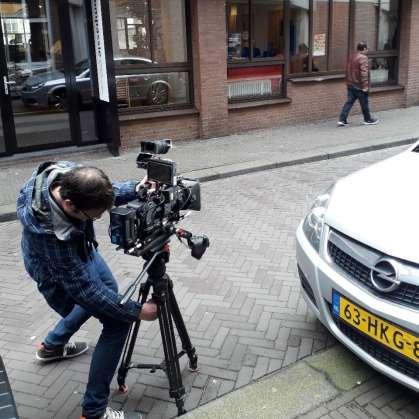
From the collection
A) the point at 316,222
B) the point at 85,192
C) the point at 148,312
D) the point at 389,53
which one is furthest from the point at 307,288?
the point at 389,53

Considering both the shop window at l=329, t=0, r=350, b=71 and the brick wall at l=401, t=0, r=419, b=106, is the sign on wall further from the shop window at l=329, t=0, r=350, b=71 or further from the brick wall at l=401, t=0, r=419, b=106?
the brick wall at l=401, t=0, r=419, b=106

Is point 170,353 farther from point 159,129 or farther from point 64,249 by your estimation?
point 159,129

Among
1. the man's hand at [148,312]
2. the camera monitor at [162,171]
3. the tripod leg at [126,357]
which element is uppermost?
the camera monitor at [162,171]

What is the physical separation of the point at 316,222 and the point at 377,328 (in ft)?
2.82

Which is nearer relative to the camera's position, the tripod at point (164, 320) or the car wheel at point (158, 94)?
the tripod at point (164, 320)

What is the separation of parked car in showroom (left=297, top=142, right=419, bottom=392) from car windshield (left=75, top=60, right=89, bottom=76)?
7.00 meters

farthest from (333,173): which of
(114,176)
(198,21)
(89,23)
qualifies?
(89,23)

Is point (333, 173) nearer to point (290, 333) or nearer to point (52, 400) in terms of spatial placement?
point (290, 333)

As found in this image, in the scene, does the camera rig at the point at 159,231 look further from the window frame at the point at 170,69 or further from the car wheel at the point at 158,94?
the car wheel at the point at 158,94

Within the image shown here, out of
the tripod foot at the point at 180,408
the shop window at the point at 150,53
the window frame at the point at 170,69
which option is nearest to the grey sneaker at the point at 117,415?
the tripod foot at the point at 180,408

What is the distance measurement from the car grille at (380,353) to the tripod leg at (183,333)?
0.87 meters

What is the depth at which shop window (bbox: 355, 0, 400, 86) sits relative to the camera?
1309 cm

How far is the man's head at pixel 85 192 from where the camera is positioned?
2.25 meters

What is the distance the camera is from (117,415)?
2838 mm
